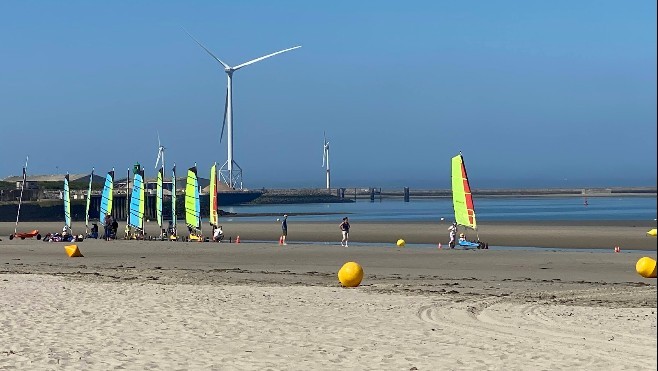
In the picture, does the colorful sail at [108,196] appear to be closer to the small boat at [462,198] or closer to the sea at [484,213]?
the sea at [484,213]

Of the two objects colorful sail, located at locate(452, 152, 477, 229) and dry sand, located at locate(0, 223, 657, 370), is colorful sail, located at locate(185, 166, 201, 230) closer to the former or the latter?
colorful sail, located at locate(452, 152, 477, 229)

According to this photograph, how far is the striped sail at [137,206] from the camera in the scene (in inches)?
2083

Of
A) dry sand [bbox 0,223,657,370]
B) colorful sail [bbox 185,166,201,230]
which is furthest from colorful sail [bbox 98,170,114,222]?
dry sand [bbox 0,223,657,370]

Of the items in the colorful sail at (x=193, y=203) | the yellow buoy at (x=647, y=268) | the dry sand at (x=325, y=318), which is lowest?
the dry sand at (x=325, y=318)

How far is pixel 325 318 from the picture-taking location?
15805 millimetres

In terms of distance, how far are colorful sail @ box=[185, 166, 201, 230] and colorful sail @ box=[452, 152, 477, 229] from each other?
500 inches

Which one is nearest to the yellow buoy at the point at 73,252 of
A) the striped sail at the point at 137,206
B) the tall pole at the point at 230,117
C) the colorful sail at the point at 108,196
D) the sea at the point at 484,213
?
the striped sail at the point at 137,206

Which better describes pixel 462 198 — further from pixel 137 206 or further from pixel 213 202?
pixel 137 206

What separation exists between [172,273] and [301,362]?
48.6ft

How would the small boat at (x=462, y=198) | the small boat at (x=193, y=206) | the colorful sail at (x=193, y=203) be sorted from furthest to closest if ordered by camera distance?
the colorful sail at (x=193, y=203)
the small boat at (x=193, y=206)
the small boat at (x=462, y=198)

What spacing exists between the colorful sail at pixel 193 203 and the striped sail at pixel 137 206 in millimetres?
2310

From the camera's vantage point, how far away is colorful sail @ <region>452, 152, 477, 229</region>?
1676 inches

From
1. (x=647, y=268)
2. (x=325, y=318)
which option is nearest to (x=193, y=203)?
(x=647, y=268)

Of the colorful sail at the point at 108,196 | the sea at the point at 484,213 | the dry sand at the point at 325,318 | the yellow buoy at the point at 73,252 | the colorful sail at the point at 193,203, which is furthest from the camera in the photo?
the sea at the point at 484,213
